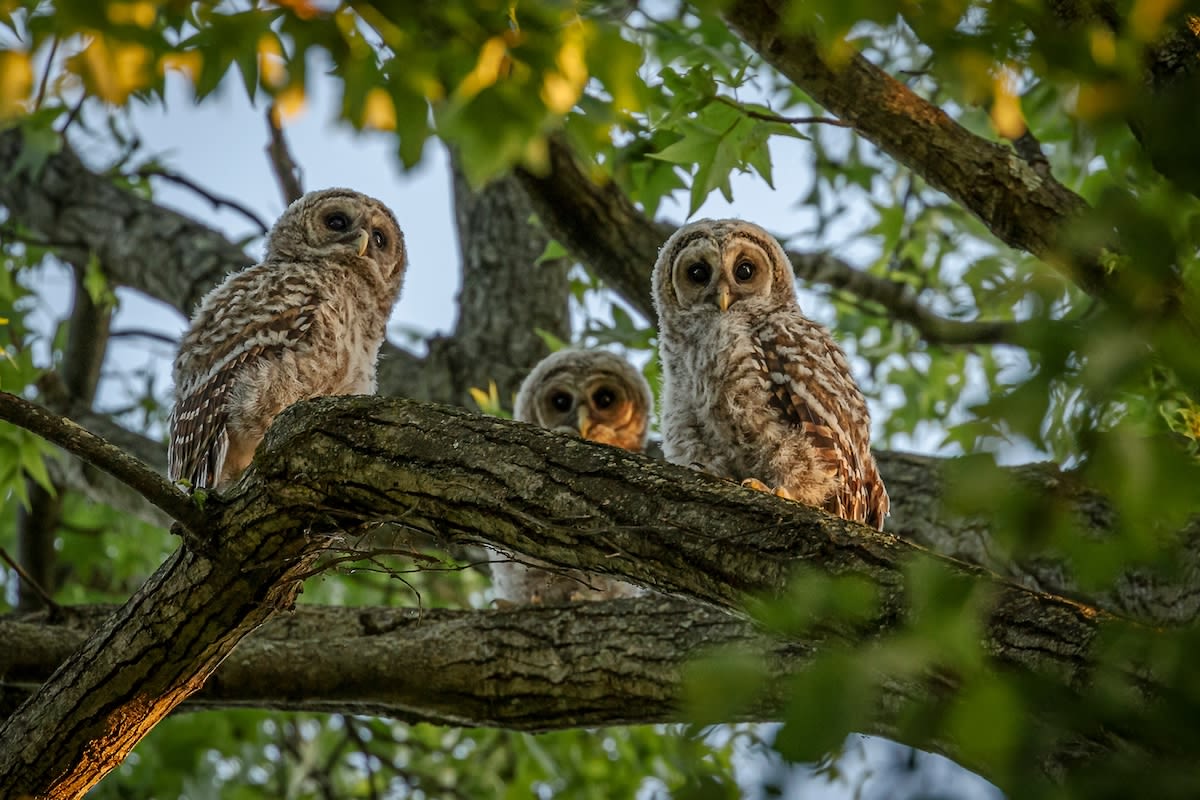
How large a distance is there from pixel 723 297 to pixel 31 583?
2.29m

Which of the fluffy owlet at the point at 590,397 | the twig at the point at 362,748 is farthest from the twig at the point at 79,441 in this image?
the twig at the point at 362,748

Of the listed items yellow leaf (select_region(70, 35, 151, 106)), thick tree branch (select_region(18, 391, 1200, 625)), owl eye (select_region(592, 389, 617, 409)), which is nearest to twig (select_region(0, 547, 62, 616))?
thick tree branch (select_region(18, 391, 1200, 625))

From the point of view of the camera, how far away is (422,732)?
23.6 feet

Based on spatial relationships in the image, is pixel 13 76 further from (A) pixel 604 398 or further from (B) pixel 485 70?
(A) pixel 604 398

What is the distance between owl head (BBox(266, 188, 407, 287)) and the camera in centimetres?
439

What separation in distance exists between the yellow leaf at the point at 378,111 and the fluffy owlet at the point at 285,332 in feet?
7.29

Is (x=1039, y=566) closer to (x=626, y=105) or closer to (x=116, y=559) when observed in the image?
(x=626, y=105)

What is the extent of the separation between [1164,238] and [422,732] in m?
6.58

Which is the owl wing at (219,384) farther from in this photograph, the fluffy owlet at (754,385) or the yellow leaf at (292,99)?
the yellow leaf at (292,99)

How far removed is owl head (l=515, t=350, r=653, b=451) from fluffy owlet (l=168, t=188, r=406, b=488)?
108 centimetres

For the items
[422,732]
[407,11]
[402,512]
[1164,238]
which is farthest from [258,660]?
[422,732]

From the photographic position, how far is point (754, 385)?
367 cm

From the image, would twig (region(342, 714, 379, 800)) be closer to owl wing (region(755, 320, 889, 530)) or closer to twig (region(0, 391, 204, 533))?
owl wing (region(755, 320, 889, 530))

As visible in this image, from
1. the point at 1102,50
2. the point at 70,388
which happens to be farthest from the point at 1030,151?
the point at 70,388
